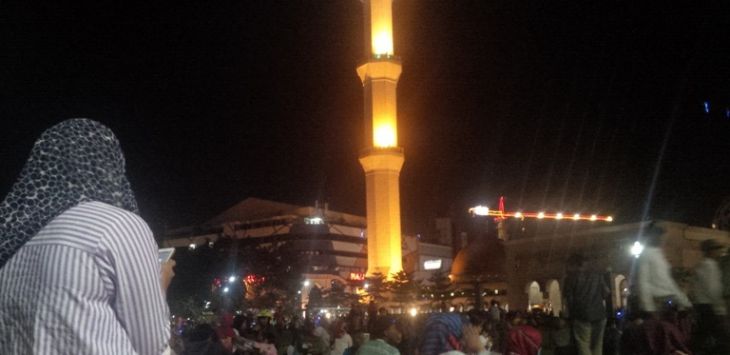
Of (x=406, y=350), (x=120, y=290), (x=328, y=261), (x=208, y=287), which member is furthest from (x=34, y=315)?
(x=328, y=261)

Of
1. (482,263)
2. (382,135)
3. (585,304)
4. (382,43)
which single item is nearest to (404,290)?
(382,135)

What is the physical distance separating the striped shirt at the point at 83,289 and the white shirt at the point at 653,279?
6376 mm

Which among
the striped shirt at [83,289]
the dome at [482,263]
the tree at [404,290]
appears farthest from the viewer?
the dome at [482,263]

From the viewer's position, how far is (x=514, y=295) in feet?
153

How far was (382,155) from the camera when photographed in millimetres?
45625

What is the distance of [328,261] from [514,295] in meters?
32.0

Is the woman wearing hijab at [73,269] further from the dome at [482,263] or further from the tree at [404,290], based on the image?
the dome at [482,263]

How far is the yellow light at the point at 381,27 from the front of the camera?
46.8 m

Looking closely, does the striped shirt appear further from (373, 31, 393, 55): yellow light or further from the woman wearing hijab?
(373, 31, 393, 55): yellow light

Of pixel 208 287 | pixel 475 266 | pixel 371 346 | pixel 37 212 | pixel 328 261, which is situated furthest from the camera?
pixel 328 261

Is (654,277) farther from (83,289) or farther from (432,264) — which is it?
(432,264)

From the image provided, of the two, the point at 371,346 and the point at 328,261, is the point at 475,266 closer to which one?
the point at 328,261

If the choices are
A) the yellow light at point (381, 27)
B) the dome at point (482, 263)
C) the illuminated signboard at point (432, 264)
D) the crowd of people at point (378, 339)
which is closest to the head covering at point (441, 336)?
the crowd of people at point (378, 339)

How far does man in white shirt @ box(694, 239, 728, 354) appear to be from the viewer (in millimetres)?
6848
